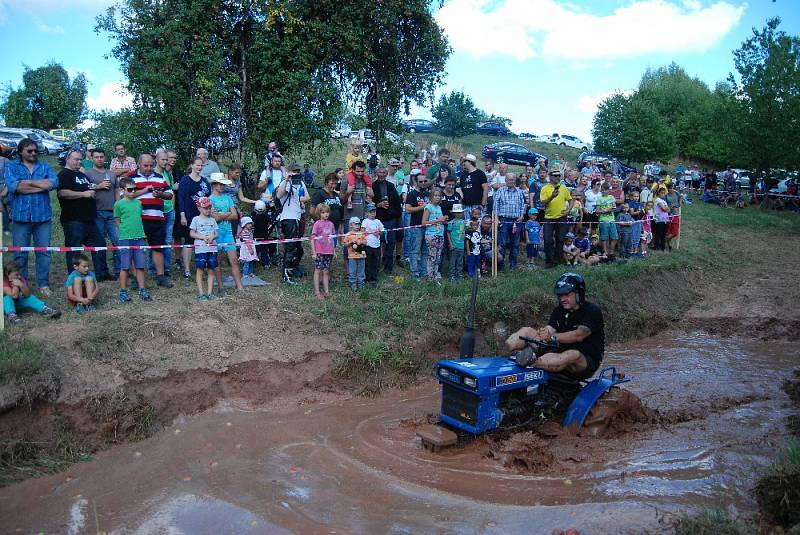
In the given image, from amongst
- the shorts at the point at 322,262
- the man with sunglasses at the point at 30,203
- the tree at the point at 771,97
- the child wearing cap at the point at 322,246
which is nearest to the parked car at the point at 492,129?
the tree at the point at 771,97

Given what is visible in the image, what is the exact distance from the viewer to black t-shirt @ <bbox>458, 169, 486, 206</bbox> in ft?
47.0

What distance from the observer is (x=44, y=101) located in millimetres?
40000

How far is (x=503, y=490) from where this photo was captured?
661cm

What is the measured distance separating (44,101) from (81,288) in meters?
Result: 36.2

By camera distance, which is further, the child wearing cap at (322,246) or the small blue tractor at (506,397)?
the child wearing cap at (322,246)

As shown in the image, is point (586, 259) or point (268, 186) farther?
point (586, 259)

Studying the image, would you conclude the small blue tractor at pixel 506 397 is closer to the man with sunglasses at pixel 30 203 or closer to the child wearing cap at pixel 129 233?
the child wearing cap at pixel 129 233

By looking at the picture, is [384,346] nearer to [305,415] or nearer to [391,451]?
[305,415]

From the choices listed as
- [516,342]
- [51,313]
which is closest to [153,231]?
[51,313]

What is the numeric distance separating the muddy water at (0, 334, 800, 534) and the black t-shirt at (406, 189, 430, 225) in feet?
17.8

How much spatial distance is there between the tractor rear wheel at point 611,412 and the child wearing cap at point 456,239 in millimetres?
5664

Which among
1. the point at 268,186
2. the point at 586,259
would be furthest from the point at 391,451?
the point at 586,259

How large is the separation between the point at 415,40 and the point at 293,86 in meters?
4.25

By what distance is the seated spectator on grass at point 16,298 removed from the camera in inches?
354
